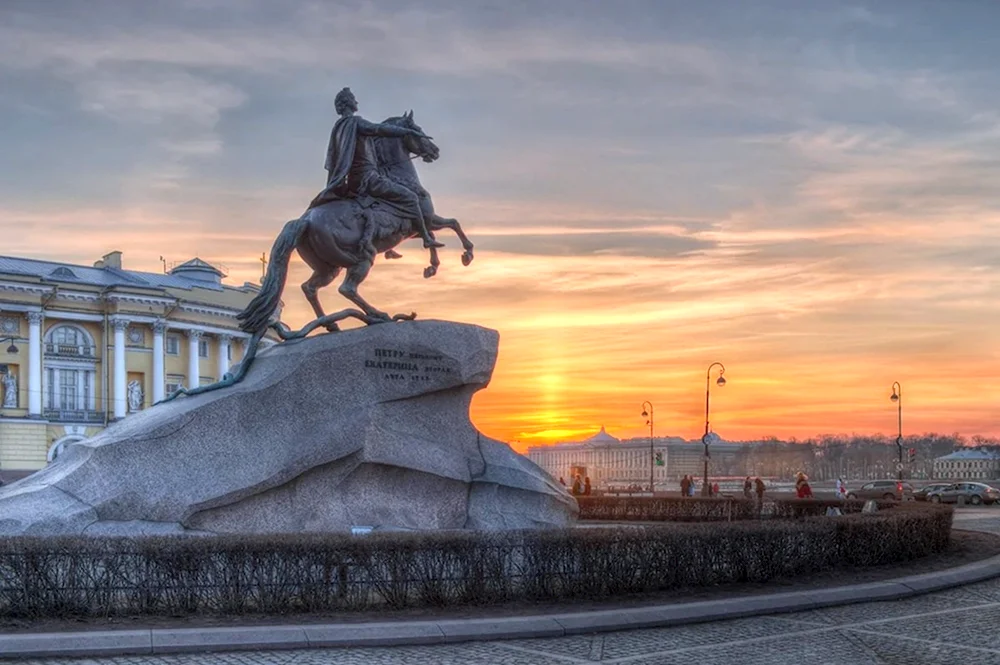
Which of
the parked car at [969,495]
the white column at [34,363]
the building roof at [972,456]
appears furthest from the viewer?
the building roof at [972,456]

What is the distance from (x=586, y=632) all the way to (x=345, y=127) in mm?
9525

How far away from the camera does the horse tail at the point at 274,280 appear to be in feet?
60.4

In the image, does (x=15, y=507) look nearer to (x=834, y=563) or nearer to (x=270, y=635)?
(x=270, y=635)

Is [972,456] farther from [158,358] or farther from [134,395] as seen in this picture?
[134,395]

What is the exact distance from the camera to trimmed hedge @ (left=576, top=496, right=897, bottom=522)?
29780 millimetres

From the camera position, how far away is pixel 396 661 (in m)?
10.6

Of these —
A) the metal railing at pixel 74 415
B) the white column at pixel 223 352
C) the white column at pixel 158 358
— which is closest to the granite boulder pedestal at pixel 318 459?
the metal railing at pixel 74 415

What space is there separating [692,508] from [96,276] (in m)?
65.3

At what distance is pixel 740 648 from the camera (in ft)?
37.2

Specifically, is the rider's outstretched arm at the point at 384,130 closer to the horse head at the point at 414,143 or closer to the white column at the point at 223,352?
the horse head at the point at 414,143

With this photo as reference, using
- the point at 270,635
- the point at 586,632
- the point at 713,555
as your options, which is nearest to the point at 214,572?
the point at 270,635

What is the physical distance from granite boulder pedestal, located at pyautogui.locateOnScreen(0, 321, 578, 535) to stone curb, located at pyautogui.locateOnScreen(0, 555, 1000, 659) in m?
4.20

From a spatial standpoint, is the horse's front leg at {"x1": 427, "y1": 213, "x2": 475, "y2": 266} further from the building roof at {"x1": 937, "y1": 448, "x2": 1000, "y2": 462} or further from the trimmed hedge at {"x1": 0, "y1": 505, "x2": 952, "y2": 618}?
the building roof at {"x1": 937, "y1": 448, "x2": 1000, "y2": 462}

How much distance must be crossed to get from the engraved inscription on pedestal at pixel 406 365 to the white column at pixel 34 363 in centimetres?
6692
